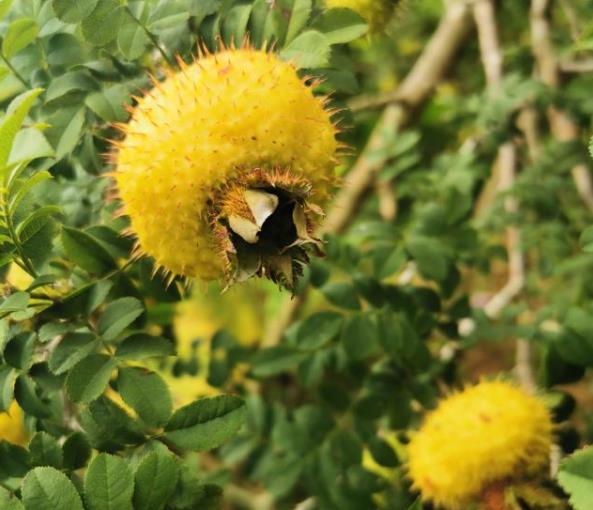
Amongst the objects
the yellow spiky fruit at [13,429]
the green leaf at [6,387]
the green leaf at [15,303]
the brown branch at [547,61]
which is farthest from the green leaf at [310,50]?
the brown branch at [547,61]

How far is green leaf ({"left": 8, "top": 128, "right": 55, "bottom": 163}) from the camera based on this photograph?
945 millimetres

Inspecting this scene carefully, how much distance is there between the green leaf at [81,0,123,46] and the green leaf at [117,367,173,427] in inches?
18.8

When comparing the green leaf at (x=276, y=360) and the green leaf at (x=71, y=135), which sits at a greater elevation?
the green leaf at (x=71, y=135)

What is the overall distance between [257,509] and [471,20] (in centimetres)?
154

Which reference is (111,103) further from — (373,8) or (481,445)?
(481,445)

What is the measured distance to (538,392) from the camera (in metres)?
1.54

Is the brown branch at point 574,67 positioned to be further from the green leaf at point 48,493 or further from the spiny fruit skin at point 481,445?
the green leaf at point 48,493

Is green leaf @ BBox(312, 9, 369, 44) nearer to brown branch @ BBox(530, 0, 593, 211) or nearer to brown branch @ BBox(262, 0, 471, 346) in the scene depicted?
brown branch @ BBox(530, 0, 593, 211)

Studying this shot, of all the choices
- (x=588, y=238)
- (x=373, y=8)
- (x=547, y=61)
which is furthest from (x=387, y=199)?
(x=588, y=238)

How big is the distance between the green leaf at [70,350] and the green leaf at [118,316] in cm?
2

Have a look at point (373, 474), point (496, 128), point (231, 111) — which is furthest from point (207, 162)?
point (496, 128)

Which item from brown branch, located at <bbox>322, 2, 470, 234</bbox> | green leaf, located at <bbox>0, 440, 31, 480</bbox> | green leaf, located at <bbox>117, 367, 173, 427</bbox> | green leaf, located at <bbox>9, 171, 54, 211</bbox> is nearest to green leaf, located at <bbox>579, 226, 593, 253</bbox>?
green leaf, located at <bbox>117, 367, 173, 427</bbox>

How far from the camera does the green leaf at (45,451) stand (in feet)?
3.72

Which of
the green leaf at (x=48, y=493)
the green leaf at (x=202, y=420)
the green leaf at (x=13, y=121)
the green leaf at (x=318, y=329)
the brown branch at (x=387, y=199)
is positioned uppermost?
the green leaf at (x=13, y=121)
